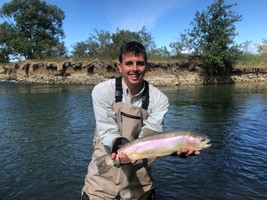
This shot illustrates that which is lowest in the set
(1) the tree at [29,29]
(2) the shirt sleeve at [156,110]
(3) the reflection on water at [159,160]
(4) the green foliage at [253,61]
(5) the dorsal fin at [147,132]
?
(3) the reflection on water at [159,160]

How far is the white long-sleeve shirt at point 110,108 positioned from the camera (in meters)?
4.01

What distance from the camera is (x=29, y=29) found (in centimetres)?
6500

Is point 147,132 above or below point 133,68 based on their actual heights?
below

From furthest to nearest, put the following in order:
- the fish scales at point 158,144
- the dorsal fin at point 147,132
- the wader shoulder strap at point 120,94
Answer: the wader shoulder strap at point 120,94 < the dorsal fin at point 147,132 < the fish scales at point 158,144

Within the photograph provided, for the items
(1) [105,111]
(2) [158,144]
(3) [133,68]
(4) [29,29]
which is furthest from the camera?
(4) [29,29]

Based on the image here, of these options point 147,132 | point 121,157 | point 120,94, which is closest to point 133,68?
point 120,94

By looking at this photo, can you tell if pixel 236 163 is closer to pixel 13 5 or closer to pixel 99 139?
pixel 99 139

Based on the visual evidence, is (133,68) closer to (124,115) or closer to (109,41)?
(124,115)

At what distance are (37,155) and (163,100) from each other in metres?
7.09

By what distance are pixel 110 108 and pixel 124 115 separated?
22 cm

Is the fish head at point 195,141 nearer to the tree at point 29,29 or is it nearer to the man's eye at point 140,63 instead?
the man's eye at point 140,63

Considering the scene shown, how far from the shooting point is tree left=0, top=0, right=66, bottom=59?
62188mm

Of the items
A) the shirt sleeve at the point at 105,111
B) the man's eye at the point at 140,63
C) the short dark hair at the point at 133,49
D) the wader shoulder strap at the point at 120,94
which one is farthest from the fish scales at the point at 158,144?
the short dark hair at the point at 133,49

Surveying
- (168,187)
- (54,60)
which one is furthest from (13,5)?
(168,187)
